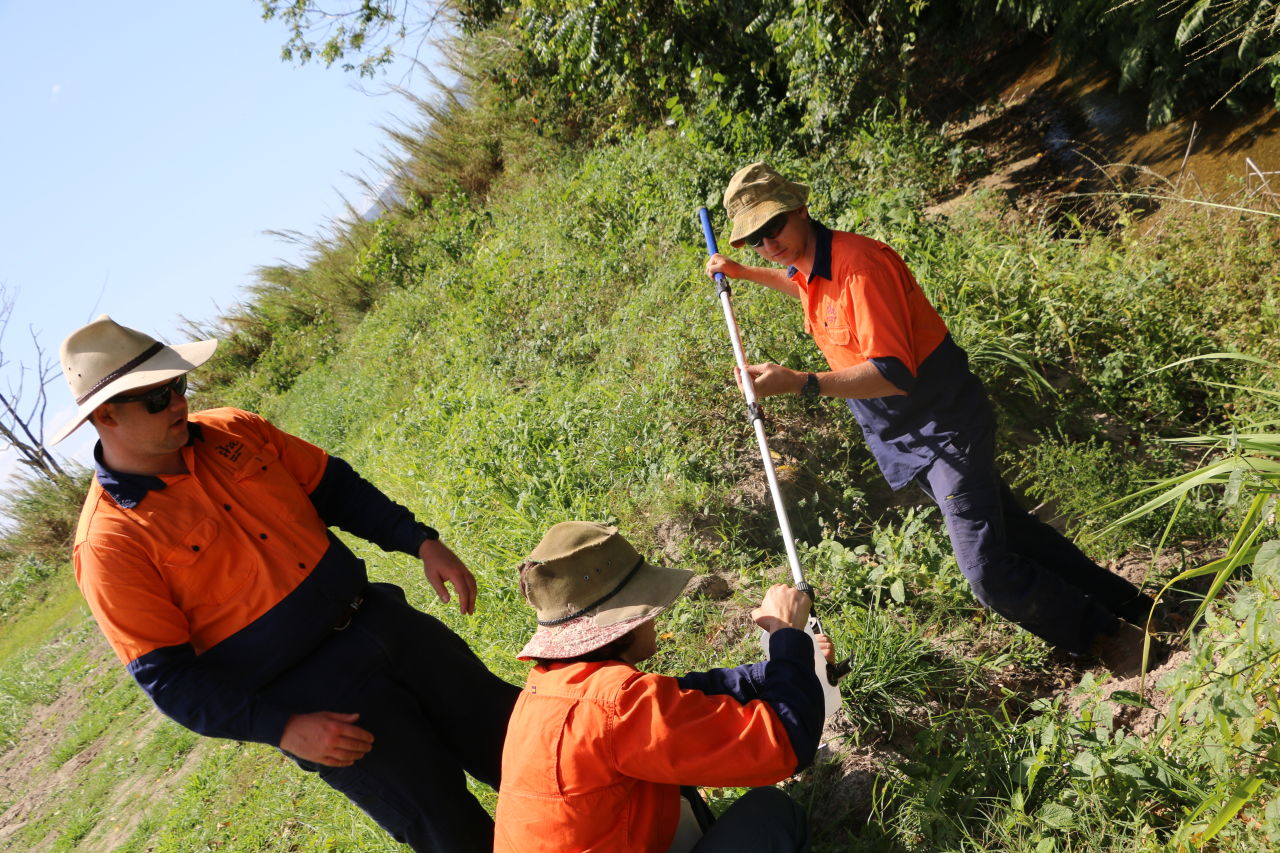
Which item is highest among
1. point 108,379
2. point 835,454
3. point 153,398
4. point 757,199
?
point 108,379

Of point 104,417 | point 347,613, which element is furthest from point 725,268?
point 104,417

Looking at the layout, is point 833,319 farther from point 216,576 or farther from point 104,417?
point 104,417

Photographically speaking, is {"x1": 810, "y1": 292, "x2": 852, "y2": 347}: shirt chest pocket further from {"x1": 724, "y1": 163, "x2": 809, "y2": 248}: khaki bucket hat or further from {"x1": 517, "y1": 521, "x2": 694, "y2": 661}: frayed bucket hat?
{"x1": 517, "y1": 521, "x2": 694, "y2": 661}: frayed bucket hat

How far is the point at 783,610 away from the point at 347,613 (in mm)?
1343

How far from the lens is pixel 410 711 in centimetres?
264

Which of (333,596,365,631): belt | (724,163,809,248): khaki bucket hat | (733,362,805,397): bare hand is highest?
(724,163,809,248): khaki bucket hat

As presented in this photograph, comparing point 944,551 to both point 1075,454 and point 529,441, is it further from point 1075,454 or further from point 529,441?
point 529,441

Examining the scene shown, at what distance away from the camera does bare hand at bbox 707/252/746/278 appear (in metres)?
3.73

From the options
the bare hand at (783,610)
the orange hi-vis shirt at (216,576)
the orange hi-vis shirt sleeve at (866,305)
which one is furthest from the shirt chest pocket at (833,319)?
the orange hi-vis shirt at (216,576)

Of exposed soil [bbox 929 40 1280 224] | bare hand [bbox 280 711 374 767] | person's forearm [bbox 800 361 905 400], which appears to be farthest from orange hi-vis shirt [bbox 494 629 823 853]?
exposed soil [bbox 929 40 1280 224]

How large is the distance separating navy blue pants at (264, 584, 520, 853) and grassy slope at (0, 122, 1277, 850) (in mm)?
941

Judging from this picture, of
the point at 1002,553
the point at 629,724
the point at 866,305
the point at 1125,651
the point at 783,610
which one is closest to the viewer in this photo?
the point at 629,724

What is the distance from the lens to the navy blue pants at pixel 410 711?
2.50 meters

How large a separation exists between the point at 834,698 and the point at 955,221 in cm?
397
